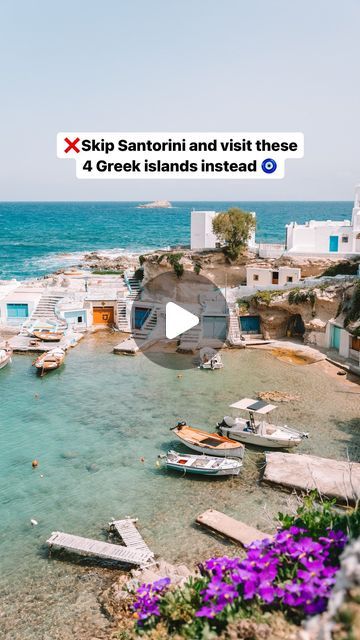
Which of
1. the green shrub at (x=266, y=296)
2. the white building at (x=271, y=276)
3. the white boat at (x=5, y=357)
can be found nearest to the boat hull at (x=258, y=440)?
the white boat at (x=5, y=357)

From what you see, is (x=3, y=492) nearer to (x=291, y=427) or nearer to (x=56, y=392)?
(x=56, y=392)

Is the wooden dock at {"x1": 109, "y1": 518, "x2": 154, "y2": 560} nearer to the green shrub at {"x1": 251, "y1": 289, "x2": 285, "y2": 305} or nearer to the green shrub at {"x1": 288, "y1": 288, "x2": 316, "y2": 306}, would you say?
the green shrub at {"x1": 288, "y1": 288, "x2": 316, "y2": 306}

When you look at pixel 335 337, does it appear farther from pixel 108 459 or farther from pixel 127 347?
pixel 108 459

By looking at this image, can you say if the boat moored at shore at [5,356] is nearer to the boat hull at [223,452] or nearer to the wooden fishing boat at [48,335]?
the wooden fishing boat at [48,335]

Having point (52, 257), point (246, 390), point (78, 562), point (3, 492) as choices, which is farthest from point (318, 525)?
point (52, 257)

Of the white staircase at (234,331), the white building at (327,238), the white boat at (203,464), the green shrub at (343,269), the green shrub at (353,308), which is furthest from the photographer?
the white building at (327,238)

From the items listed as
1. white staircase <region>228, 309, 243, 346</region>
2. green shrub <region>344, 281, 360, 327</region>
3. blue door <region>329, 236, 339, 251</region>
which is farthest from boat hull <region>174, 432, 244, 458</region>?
blue door <region>329, 236, 339, 251</region>
